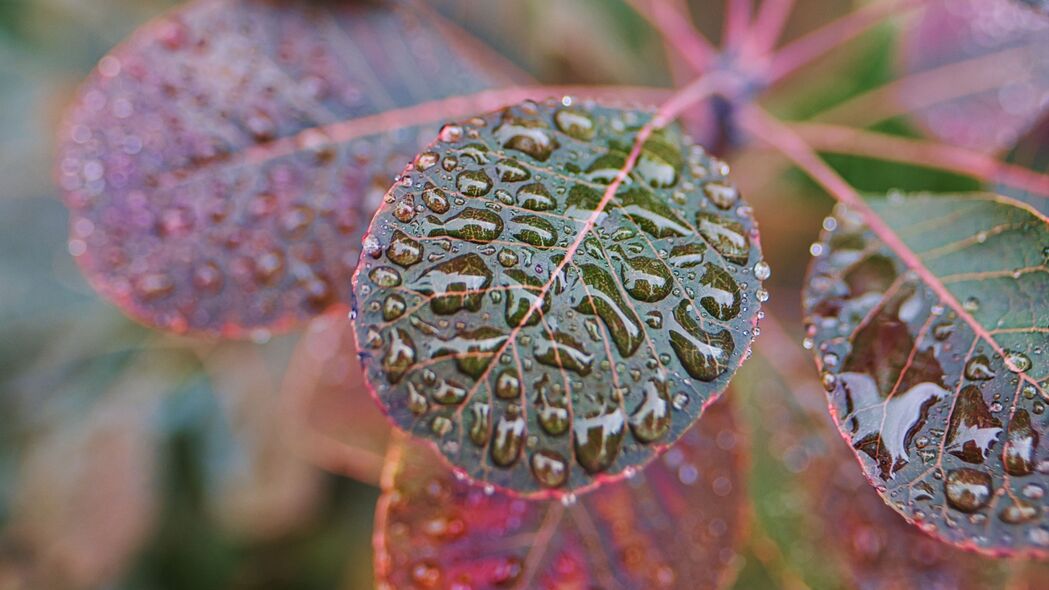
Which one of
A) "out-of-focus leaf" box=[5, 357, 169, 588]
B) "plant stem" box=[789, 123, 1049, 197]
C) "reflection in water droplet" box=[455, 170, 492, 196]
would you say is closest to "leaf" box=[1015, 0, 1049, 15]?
"plant stem" box=[789, 123, 1049, 197]

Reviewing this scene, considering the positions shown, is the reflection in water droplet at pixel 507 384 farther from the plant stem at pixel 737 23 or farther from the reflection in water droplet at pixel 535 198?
the plant stem at pixel 737 23

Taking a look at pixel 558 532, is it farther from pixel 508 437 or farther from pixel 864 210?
pixel 864 210

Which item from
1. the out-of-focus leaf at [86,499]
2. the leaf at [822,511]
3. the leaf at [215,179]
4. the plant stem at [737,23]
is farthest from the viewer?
the out-of-focus leaf at [86,499]

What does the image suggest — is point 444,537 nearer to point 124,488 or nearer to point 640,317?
point 640,317

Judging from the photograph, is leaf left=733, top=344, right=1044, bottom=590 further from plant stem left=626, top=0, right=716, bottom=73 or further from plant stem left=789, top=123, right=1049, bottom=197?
plant stem left=626, top=0, right=716, bottom=73

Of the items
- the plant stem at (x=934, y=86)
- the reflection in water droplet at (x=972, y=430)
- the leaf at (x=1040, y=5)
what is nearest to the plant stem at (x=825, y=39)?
the plant stem at (x=934, y=86)
